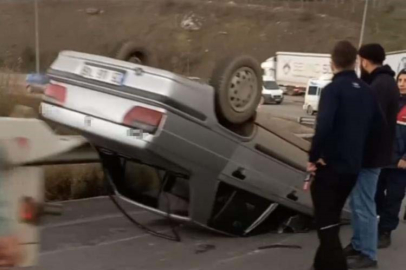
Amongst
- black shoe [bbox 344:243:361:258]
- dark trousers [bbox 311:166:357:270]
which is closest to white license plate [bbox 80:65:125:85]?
dark trousers [bbox 311:166:357:270]

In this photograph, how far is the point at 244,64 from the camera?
632 cm

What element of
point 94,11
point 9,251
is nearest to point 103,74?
point 9,251

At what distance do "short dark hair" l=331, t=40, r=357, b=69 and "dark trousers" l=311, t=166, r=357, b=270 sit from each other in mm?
755

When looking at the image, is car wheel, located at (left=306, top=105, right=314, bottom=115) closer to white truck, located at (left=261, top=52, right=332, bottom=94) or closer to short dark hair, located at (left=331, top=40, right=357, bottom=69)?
white truck, located at (left=261, top=52, right=332, bottom=94)

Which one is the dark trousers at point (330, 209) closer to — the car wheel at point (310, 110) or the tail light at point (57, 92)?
the tail light at point (57, 92)

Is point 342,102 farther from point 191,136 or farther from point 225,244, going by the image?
point 225,244

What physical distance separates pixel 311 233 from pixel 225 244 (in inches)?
39.0

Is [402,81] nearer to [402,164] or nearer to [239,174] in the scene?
[402,164]

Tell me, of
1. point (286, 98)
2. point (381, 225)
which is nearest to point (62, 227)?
point (381, 225)

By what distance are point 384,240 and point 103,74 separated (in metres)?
2.89

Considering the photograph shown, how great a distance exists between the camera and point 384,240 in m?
6.98

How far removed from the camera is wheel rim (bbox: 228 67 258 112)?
623cm

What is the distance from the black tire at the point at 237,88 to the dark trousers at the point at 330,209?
908 mm

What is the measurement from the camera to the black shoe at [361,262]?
6.12 metres
